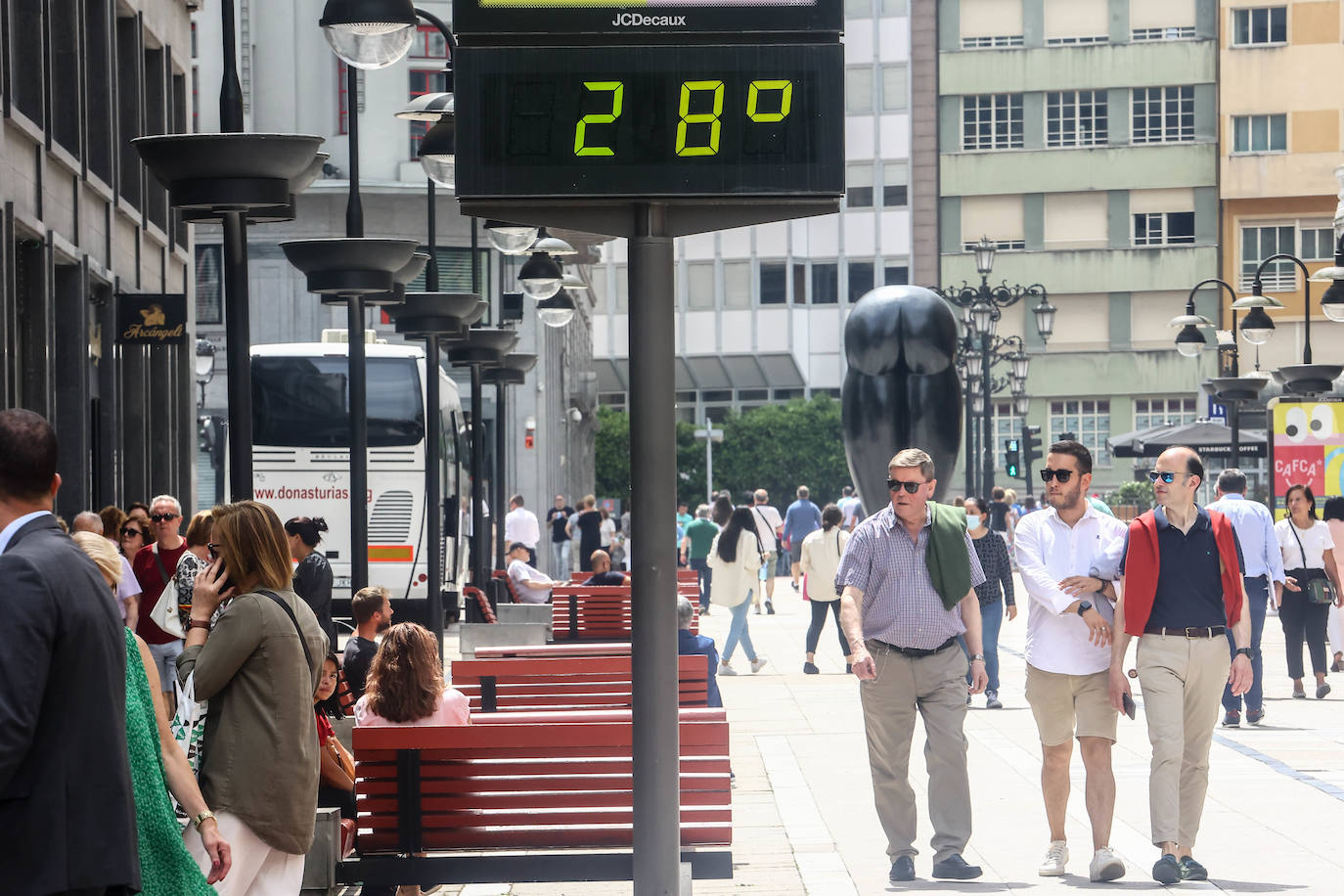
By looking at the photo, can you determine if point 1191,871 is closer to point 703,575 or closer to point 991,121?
point 703,575

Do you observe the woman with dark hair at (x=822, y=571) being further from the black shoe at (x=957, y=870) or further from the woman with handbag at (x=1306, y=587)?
the black shoe at (x=957, y=870)

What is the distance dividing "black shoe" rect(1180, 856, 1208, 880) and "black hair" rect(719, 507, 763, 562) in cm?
1326

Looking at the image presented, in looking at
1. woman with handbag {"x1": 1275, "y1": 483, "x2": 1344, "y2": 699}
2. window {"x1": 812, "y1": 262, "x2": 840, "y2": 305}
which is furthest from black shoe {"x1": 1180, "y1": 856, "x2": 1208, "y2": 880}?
window {"x1": 812, "y1": 262, "x2": 840, "y2": 305}

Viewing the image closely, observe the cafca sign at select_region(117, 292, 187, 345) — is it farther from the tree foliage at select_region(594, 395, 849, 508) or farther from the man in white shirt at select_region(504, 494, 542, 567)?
the tree foliage at select_region(594, 395, 849, 508)

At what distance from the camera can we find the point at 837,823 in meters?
10.6

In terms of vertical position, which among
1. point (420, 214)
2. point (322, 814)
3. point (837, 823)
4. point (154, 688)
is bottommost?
point (837, 823)

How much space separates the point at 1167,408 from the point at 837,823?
222 ft

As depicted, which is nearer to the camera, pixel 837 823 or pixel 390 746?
pixel 390 746

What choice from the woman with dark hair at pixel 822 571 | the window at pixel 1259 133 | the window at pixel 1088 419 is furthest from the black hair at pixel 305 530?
the window at pixel 1259 133

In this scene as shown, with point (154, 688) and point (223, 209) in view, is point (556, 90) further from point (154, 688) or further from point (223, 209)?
point (223, 209)

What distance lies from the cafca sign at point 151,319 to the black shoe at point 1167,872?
14276mm

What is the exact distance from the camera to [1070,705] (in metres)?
9.23

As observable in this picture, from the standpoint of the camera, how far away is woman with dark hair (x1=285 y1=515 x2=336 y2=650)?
1107cm

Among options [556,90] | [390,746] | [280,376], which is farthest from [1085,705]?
[280,376]
